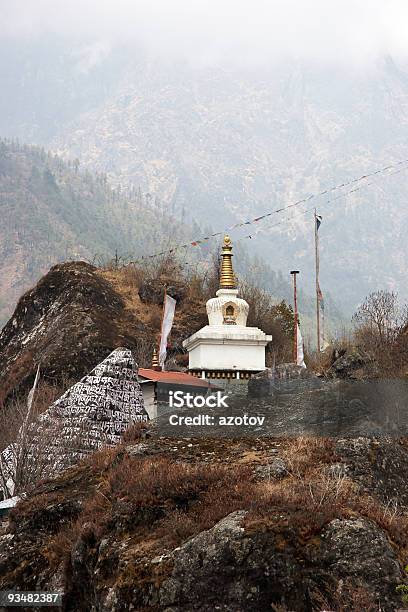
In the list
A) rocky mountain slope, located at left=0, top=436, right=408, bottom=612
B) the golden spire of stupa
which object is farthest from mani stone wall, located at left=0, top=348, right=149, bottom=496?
the golden spire of stupa

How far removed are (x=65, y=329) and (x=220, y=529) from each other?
3350 cm

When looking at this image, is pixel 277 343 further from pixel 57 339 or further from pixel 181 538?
pixel 181 538

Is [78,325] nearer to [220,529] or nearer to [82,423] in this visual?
[82,423]

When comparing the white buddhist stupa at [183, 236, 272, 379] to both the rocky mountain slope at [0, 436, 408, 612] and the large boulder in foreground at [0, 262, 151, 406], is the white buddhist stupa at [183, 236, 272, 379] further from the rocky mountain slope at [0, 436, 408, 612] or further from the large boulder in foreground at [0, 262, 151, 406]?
the rocky mountain slope at [0, 436, 408, 612]

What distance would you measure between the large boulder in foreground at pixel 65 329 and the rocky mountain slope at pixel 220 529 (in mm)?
23355

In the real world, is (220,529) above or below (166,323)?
below

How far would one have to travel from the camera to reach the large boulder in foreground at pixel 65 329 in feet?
141

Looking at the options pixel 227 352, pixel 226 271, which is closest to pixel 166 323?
pixel 226 271

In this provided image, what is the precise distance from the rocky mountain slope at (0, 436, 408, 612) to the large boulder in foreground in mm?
23355

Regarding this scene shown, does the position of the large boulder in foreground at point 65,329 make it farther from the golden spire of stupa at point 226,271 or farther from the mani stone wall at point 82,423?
the mani stone wall at point 82,423

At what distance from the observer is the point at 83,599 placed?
1502 cm

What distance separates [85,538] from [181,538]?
2007 millimetres

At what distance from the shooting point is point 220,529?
44.2 feet
